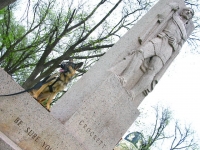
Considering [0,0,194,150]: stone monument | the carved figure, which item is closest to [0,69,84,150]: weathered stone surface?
[0,0,194,150]: stone monument

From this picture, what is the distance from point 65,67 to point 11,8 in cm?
1081

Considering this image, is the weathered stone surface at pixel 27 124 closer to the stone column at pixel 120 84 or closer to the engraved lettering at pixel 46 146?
the engraved lettering at pixel 46 146

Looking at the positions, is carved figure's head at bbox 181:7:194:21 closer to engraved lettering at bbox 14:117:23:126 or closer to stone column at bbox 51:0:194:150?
stone column at bbox 51:0:194:150

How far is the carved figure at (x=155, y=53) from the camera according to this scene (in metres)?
6.32

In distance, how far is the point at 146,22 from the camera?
7062 millimetres

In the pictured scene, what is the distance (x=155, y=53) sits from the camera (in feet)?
21.9

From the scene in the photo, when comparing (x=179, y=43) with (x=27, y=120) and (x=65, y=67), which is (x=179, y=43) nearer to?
(x=65, y=67)

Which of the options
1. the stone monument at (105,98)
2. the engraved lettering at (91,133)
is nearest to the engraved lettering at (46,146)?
the stone monument at (105,98)

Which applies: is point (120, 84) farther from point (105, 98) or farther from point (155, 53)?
point (155, 53)

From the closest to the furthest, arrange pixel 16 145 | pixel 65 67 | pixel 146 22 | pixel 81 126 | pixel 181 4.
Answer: pixel 16 145
pixel 81 126
pixel 65 67
pixel 146 22
pixel 181 4

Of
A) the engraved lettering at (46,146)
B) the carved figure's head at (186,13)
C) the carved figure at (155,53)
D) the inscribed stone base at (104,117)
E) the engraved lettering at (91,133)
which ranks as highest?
the carved figure's head at (186,13)

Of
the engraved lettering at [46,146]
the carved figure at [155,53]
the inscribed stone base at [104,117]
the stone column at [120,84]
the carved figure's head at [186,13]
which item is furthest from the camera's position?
the carved figure's head at [186,13]

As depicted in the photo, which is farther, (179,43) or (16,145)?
(179,43)

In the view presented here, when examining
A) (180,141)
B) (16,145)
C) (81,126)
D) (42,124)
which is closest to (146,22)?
(81,126)
